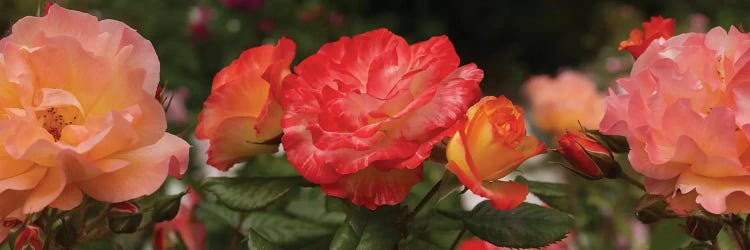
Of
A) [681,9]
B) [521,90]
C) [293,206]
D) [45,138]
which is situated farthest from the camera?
[681,9]

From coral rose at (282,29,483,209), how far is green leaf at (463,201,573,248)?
7 cm

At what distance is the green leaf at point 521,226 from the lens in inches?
21.1

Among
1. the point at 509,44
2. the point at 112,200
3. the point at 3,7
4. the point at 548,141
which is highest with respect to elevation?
the point at 112,200

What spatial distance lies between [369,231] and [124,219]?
0.45 ft

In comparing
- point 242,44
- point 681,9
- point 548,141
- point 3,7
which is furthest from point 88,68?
point 681,9

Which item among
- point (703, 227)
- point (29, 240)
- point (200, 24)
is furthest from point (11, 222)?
point (200, 24)

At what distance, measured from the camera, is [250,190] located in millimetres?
589

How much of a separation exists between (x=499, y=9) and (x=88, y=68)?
4.74 metres

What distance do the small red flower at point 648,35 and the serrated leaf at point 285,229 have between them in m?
→ 0.25

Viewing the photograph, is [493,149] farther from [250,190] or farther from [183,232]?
[183,232]

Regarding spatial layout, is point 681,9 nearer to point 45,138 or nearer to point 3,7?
point 3,7

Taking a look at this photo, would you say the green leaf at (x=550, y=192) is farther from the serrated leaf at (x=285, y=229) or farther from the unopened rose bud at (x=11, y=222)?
the unopened rose bud at (x=11, y=222)

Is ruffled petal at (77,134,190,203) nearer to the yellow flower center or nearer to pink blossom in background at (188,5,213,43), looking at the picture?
the yellow flower center

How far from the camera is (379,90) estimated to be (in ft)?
1.68
